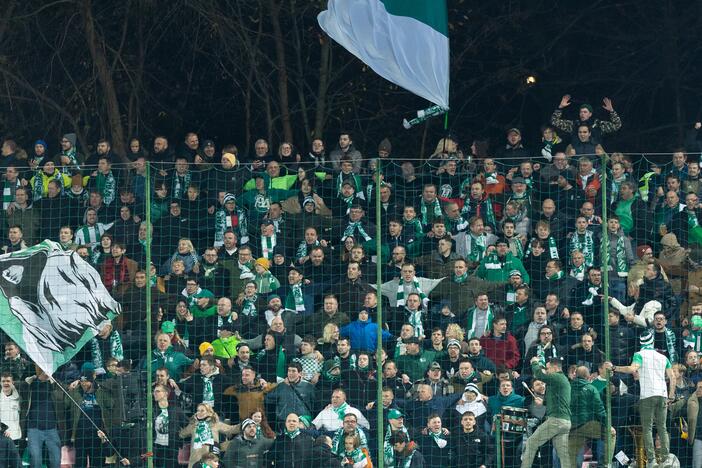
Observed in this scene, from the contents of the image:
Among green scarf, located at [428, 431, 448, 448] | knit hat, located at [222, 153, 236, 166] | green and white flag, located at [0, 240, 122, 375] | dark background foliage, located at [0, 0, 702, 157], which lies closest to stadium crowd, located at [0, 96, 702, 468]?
green scarf, located at [428, 431, 448, 448]

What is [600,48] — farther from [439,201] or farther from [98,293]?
[98,293]

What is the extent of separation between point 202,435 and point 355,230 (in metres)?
2.81

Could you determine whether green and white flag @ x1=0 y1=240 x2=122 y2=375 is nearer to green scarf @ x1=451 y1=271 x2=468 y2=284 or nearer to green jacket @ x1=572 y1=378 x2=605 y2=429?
green scarf @ x1=451 y1=271 x2=468 y2=284

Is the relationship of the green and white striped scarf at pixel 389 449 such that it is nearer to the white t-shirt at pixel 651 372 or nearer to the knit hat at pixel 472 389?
the knit hat at pixel 472 389

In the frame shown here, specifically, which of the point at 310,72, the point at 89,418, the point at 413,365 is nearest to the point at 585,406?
the point at 413,365

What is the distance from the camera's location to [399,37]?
19906 millimetres

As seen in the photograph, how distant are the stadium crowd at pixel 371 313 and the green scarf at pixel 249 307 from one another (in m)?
0.02

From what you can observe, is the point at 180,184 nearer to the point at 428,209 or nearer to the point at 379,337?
the point at 428,209

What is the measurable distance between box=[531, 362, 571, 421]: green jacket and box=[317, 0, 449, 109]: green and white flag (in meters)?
3.66

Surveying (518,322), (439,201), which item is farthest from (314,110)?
(518,322)

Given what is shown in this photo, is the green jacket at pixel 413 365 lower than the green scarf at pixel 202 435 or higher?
higher

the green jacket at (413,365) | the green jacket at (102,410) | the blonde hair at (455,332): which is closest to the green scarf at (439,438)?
the green jacket at (413,365)

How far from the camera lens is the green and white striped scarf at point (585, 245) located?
18516mm

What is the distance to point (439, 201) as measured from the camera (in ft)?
64.4
